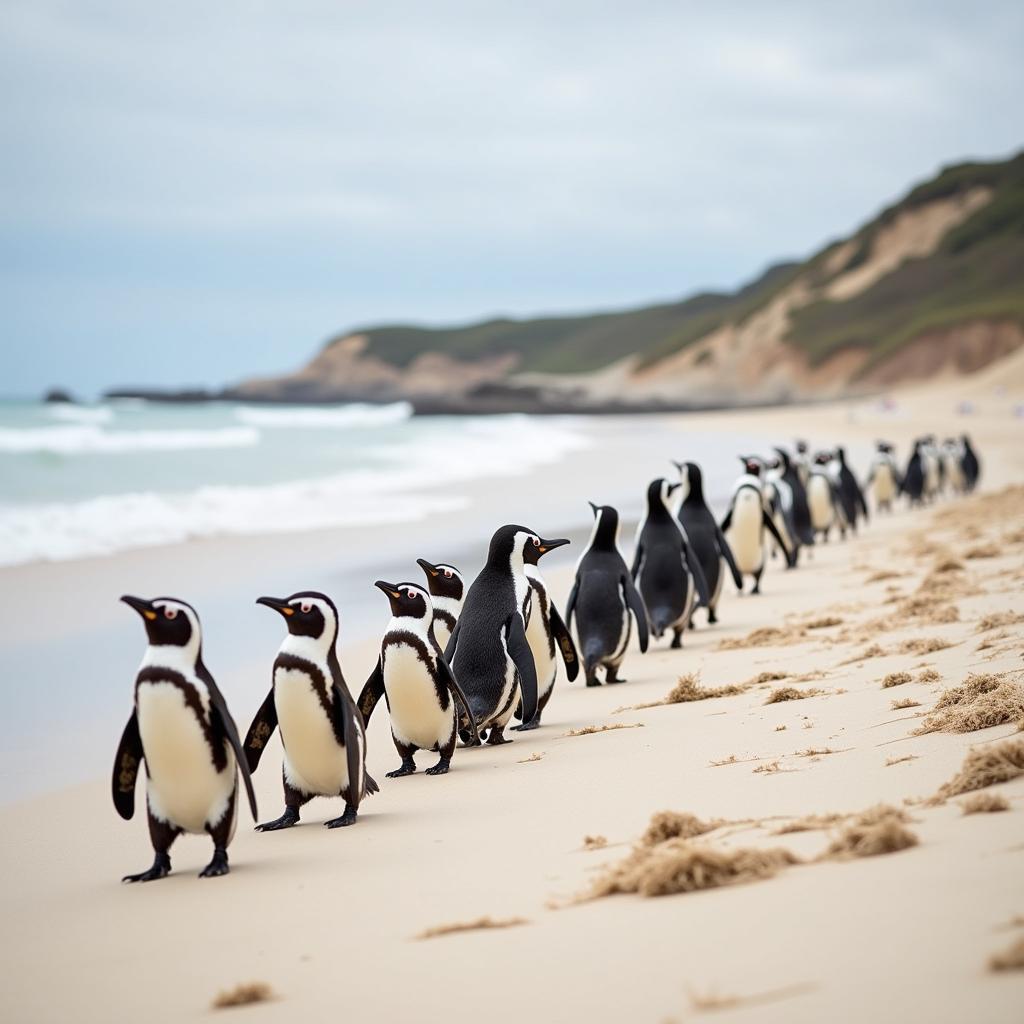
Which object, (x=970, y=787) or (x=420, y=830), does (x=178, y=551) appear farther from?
(x=970, y=787)

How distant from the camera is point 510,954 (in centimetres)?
319

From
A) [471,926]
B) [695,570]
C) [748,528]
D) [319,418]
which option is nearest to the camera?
[471,926]

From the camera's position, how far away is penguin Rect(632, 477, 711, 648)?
8.50 m

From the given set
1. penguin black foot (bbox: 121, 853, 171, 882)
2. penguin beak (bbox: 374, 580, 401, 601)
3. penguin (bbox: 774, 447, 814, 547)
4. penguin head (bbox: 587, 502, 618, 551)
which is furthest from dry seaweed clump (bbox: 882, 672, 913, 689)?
penguin (bbox: 774, 447, 814, 547)

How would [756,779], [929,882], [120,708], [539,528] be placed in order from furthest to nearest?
[539,528] → [120,708] → [756,779] → [929,882]

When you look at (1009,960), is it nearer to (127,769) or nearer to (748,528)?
(127,769)

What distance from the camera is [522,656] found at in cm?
612

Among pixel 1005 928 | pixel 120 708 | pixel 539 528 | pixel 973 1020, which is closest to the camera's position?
pixel 973 1020

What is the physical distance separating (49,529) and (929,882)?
1368cm

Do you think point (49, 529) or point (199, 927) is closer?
point (199, 927)

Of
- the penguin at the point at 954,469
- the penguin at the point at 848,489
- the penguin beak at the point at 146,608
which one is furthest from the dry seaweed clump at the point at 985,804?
the penguin at the point at 954,469

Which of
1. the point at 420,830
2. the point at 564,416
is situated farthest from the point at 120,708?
the point at 564,416

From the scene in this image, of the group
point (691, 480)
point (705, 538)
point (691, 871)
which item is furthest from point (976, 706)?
point (691, 480)

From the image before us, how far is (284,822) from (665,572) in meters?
4.06
